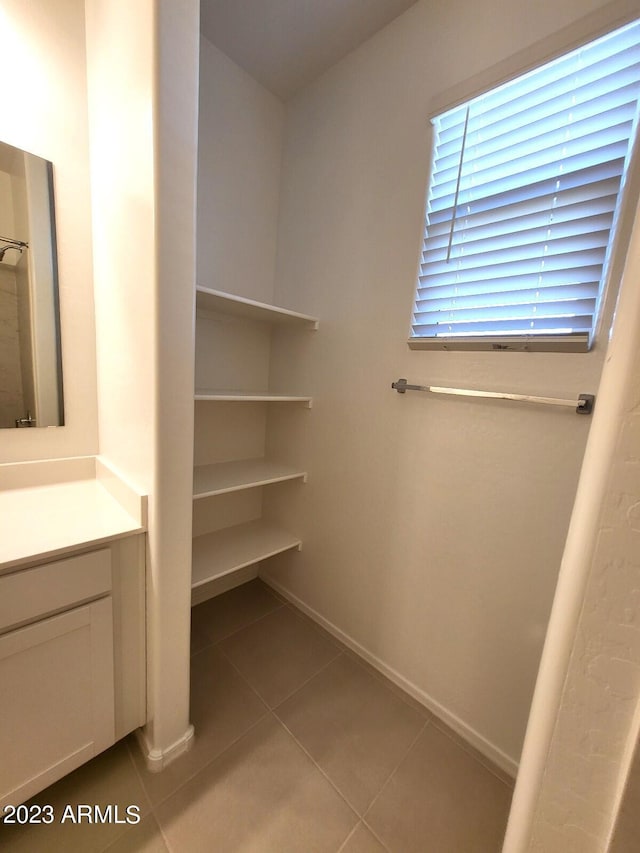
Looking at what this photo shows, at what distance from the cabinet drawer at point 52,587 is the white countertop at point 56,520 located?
38 mm

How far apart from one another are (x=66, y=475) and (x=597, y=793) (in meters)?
1.69

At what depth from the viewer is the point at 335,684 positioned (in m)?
1.50

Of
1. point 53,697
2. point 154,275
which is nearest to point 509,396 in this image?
point 154,275

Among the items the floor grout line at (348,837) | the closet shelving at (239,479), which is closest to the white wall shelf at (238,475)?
the closet shelving at (239,479)

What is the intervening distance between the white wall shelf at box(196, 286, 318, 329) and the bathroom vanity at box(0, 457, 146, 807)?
798 mm

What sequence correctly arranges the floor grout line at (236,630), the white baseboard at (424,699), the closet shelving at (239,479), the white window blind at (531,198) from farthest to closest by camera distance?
the floor grout line at (236,630)
the closet shelving at (239,479)
the white baseboard at (424,699)
the white window blind at (531,198)

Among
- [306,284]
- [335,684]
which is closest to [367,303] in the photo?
[306,284]

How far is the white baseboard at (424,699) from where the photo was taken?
3.98 ft

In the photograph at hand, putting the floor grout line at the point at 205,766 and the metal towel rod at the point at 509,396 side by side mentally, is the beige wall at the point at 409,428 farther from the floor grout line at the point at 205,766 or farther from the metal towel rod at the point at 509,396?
the floor grout line at the point at 205,766

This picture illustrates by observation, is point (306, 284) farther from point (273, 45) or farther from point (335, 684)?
point (335, 684)

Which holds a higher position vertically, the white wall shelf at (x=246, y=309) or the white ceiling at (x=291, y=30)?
the white ceiling at (x=291, y=30)

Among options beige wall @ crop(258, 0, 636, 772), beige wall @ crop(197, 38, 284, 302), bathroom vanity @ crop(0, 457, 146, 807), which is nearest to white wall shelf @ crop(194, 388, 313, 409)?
beige wall @ crop(258, 0, 636, 772)

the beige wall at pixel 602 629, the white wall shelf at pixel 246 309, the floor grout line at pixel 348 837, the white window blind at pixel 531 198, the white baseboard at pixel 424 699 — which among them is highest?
the white window blind at pixel 531 198

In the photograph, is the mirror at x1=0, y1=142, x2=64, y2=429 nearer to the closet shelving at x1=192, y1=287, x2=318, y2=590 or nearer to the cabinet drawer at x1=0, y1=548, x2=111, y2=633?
the closet shelving at x1=192, y1=287, x2=318, y2=590
